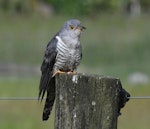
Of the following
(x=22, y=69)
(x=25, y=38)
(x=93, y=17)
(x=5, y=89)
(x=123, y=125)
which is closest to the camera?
(x=123, y=125)

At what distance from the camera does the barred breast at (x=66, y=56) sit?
785 centimetres

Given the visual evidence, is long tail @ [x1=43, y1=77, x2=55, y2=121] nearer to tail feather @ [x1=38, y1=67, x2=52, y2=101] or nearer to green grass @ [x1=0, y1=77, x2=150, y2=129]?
tail feather @ [x1=38, y1=67, x2=52, y2=101]

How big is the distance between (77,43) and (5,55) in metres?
18.2

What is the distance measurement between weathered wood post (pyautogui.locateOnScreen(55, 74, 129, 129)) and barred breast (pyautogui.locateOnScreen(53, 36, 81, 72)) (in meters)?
1.90

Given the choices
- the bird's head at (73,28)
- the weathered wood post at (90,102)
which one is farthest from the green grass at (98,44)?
the weathered wood post at (90,102)

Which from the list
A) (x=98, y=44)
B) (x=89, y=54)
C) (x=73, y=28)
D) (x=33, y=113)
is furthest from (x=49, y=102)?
(x=98, y=44)

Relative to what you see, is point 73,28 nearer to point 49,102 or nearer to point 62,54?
point 62,54

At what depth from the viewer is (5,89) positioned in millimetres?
17406

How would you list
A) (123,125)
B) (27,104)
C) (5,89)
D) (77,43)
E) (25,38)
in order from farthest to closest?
(25,38), (5,89), (27,104), (123,125), (77,43)

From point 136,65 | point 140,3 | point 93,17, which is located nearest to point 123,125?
point 136,65

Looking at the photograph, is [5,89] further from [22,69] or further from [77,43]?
[77,43]

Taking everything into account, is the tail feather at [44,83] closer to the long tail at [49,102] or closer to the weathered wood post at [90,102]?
the long tail at [49,102]

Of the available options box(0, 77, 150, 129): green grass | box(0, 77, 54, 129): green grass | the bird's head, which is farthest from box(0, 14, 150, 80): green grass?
the bird's head

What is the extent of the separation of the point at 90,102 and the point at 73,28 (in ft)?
7.62
